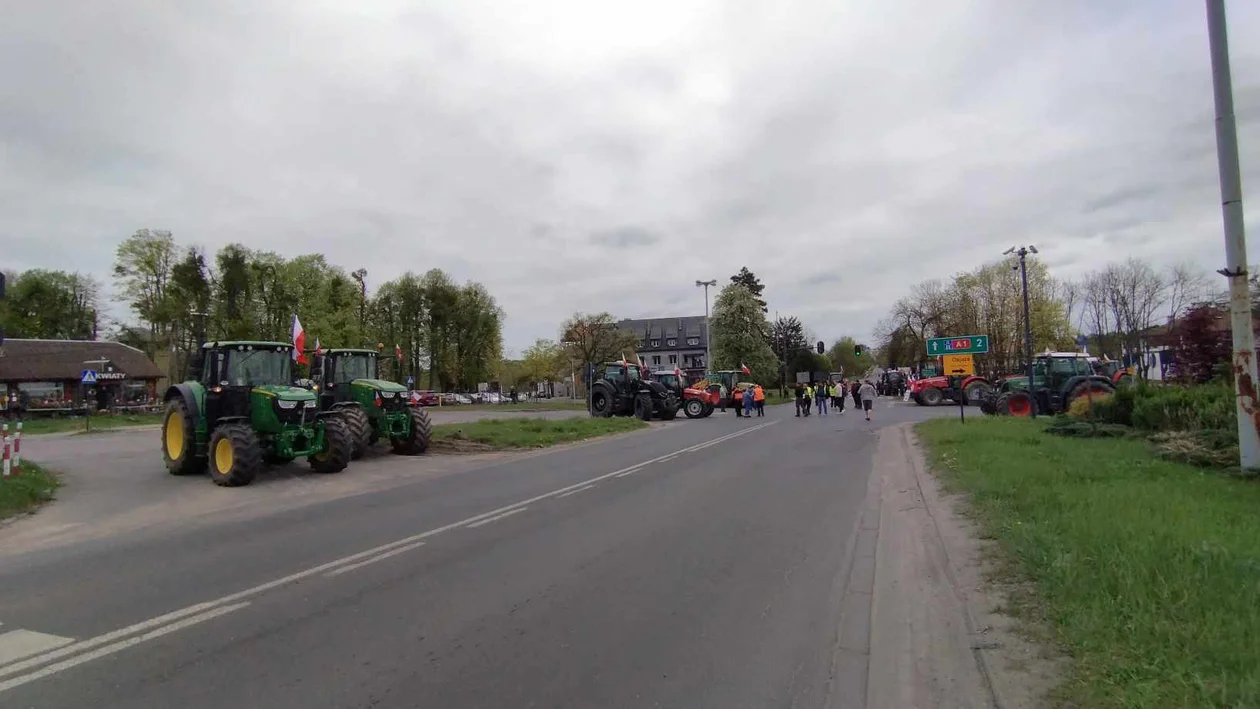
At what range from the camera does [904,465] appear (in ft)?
46.8

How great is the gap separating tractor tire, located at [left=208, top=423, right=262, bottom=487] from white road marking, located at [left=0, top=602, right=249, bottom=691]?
27.0 ft

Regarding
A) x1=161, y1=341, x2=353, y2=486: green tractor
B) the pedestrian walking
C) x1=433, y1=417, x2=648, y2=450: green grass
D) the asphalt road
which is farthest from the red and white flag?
the pedestrian walking

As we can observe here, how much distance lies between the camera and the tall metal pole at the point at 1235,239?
375 inches

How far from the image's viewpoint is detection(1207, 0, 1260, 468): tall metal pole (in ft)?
31.2

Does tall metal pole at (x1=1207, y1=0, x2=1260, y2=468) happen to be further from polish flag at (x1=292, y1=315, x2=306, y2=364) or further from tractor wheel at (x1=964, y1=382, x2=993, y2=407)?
tractor wheel at (x1=964, y1=382, x2=993, y2=407)

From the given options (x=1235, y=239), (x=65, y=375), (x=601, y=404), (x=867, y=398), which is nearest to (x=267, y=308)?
(x=65, y=375)

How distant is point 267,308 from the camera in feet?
191

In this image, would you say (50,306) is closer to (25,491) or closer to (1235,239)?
(25,491)

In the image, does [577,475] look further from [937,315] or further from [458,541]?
[937,315]

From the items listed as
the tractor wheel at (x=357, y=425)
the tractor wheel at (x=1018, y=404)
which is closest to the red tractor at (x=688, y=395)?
→ the tractor wheel at (x=1018, y=404)

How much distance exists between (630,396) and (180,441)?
20.0 metres

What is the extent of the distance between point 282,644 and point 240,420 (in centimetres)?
1059

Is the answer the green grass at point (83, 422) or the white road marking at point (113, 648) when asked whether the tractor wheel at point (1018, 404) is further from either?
the green grass at point (83, 422)

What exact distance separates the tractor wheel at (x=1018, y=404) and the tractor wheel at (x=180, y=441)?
25065 mm
